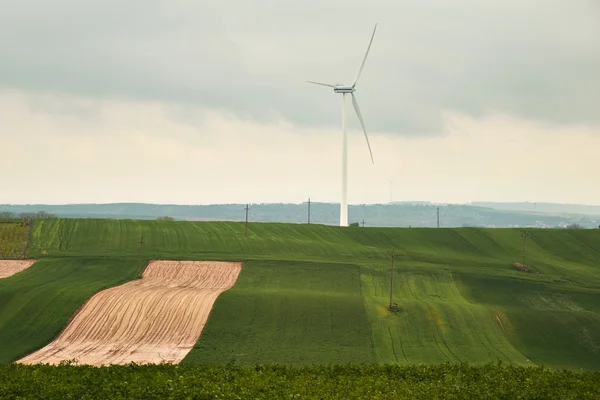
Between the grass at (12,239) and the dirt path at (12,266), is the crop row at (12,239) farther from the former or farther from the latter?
the dirt path at (12,266)

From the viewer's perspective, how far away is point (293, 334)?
6719cm

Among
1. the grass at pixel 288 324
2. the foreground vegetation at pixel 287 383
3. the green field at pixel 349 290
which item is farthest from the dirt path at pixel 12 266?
the foreground vegetation at pixel 287 383

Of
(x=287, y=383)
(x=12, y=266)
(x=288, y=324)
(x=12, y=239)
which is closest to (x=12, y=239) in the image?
(x=12, y=239)

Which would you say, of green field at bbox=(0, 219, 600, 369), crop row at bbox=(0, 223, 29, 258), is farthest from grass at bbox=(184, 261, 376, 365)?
crop row at bbox=(0, 223, 29, 258)

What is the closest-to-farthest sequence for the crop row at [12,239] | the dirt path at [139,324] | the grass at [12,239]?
the dirt path at [139,324] < the grass at [12,239] < the crop row at [12,239]

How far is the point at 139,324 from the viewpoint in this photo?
6975 cm

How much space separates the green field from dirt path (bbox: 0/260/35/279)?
2143 millimetres

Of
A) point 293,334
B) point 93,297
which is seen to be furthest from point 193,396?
point 93,297

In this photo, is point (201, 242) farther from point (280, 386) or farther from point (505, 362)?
point (280, 386)

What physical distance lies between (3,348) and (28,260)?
129 feet

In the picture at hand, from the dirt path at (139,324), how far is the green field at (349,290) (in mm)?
1958

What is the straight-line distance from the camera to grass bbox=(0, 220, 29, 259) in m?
104

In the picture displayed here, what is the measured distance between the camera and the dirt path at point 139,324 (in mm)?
60906

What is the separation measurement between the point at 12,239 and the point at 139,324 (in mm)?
51370
